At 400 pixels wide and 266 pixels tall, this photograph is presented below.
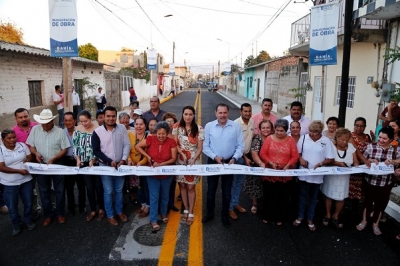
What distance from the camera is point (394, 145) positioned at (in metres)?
4.09

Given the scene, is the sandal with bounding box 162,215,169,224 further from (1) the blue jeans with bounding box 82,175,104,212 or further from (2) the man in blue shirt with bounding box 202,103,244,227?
(1) the blue jeans with bounding box 82,175,104,212

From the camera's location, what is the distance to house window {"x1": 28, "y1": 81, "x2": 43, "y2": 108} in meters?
11.0

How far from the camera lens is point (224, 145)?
421cm

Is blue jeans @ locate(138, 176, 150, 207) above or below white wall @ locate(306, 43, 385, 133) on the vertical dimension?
below

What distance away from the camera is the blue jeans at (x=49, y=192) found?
4.20m

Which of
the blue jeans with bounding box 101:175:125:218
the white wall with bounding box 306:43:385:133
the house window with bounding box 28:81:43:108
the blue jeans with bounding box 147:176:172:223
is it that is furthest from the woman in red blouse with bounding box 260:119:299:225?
the house window with bounding box 28:81:43:108

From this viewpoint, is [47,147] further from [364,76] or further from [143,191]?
[364,76]

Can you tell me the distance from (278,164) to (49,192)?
133 inches

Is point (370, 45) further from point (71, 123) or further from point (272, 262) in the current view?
point (71, 123)

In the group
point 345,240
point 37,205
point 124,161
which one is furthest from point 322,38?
point 37,205

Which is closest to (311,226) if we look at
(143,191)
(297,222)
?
(297,222)

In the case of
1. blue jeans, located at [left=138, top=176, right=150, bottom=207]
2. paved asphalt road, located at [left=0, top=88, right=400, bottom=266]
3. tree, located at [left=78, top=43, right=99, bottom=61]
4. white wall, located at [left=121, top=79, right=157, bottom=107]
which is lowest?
paved asphalt road, located at [left=0, top=88, right=400, bottom=266]

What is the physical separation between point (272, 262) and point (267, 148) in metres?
1.50

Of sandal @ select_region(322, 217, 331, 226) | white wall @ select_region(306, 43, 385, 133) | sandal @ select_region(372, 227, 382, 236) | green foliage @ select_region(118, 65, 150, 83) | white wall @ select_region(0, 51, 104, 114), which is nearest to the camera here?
sandal @ select_region(372, 227, 382, 236)
